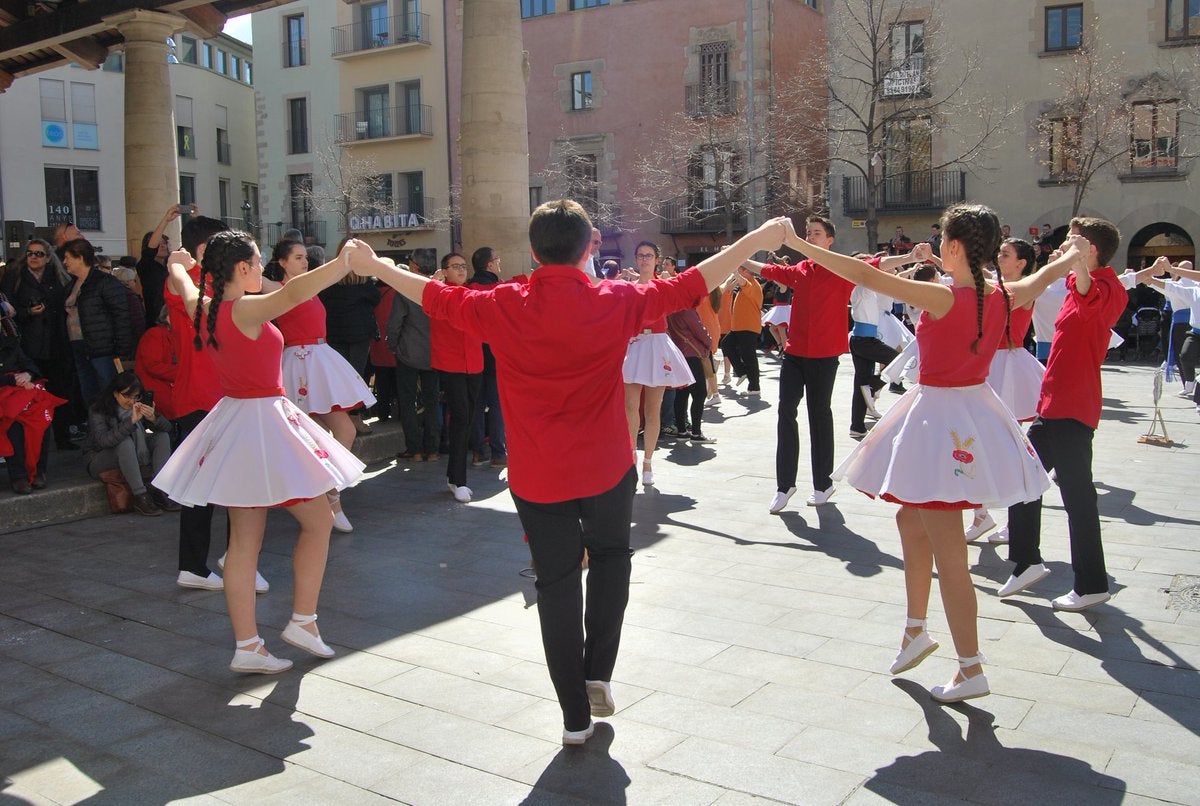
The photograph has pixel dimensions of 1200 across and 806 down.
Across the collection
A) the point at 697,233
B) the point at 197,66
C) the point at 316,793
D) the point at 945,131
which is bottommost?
the point at 316,793

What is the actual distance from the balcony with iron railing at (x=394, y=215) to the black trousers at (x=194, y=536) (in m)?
38.0

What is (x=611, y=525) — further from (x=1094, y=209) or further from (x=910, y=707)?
(x=1094, y=209)

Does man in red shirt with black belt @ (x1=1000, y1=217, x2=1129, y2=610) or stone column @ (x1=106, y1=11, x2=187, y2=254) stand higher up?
stone column @ (x1=106, y1=11, x2=187, y2=254)

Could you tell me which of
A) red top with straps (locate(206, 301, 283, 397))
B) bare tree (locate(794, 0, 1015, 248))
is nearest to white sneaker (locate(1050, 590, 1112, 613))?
red top with straps (locate(206, 301, 283, 397))

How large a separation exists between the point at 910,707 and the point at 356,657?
8.35 ft

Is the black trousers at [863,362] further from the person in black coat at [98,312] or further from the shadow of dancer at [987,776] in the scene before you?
the shadow of dancer at [987,776]

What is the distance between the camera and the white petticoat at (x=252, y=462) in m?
4.94

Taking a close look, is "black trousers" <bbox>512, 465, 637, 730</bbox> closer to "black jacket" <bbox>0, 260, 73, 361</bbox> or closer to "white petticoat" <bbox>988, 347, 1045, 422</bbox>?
"white petticoat" <bbox>988, 347, 1045, 422</bbox>

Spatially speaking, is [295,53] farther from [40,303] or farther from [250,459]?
[250,459]

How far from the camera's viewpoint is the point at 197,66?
4912 centimetres

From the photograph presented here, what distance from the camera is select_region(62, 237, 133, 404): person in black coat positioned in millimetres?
8875

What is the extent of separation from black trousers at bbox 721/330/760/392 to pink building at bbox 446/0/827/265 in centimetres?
1950

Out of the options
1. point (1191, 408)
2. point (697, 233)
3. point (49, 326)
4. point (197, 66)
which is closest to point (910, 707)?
point (49, 326)

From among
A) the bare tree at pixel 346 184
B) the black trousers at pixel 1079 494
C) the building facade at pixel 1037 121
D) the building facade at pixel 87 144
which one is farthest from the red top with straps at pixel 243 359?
the bare tree at pixel 346 184
